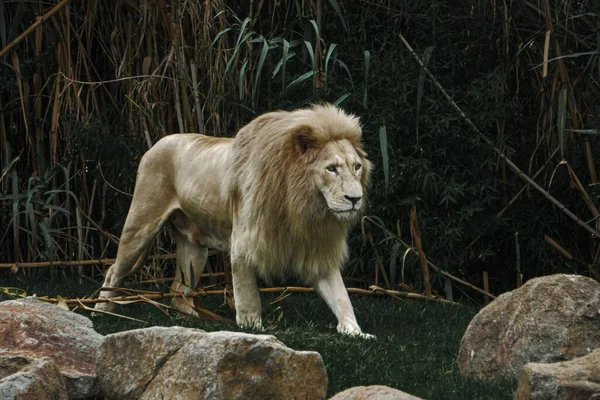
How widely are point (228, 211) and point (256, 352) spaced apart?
6.79 feet

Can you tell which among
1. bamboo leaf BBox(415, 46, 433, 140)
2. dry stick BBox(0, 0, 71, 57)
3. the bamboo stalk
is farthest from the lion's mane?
dry stick BBox(0, 0, 71, 57)

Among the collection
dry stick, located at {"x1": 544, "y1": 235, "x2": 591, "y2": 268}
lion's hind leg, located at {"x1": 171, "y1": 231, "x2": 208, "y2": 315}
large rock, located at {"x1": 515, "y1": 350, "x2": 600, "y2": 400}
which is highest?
large rock, located at {"x1": 515, "y1": 350, "x2": 600, "y2": 400}

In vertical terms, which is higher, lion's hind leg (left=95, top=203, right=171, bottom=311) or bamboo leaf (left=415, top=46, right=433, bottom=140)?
bamboo leaf (left=415, top=46, right=433, bottom=140)

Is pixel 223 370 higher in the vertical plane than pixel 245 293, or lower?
higher

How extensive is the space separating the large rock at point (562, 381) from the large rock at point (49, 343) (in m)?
1.68

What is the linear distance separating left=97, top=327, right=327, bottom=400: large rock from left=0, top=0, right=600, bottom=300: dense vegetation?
3.02 meters

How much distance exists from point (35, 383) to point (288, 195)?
6.73 feet

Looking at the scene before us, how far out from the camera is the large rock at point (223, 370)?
140 inches

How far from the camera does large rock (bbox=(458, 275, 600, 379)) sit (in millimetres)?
4148

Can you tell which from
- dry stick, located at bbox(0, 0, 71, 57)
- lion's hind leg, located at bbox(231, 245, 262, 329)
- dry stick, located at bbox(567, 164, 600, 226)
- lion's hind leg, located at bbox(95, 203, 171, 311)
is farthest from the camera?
dry stick, located at bbox(0, 0, 71, 57)

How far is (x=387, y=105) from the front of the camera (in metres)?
7.12

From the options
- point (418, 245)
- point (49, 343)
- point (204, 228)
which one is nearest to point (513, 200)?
point (418, 245)

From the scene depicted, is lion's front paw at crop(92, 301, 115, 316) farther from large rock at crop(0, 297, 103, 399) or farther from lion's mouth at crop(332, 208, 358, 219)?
lion's mouth at crop(332, 208, 358, 219)

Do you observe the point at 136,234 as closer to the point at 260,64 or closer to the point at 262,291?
the point at 262,291
